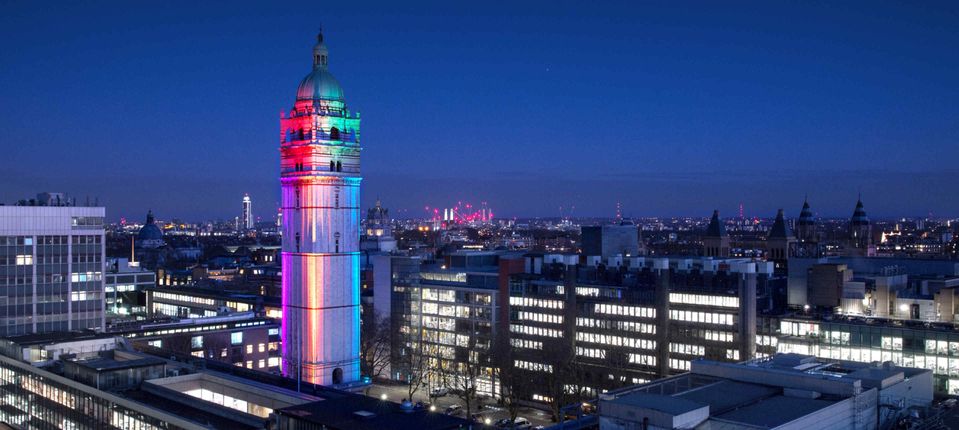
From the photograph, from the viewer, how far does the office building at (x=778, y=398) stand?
4525 centimetres

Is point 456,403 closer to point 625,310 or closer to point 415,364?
point 415,364

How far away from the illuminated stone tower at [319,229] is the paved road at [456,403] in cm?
1848

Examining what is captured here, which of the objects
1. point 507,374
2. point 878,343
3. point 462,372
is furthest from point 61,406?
point 878,343

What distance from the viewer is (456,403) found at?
10156 centimetres

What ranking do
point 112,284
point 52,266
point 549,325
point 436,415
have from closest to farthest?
point 436,415, point 52,266, point 549,325, point 112,284

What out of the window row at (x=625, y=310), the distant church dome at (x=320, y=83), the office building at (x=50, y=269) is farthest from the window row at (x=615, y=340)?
the office building at (x=50, y=269)

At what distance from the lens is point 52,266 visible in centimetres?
8500

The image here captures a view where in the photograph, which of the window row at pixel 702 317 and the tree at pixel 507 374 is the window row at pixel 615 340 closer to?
the window row at pixel 702 317

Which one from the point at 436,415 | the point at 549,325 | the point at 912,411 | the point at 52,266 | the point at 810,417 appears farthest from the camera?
the point at 549,325

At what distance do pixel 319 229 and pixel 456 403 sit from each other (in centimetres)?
3421

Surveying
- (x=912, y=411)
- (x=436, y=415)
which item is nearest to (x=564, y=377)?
(x=912, y=411)

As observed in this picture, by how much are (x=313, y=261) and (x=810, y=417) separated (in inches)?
1775

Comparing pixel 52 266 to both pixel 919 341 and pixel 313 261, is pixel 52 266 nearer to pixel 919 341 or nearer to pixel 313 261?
pixel 313 261

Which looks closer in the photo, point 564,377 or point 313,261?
point 313,261
